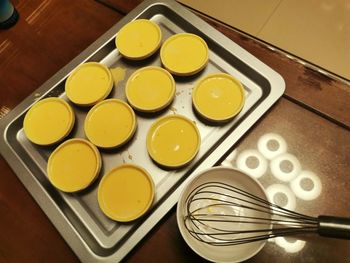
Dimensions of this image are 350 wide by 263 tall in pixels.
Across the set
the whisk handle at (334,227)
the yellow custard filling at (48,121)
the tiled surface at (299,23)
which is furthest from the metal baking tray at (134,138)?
the whisk handle at (334,227)

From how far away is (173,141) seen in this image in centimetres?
86

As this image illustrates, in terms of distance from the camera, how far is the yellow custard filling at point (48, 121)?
0.89 metres

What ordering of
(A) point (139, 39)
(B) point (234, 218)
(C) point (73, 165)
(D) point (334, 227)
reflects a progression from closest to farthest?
1. (D) point (334, 227)
2. (B) point (234, 218)
3. (C) point (73, 165)
4. (A) point (139, 39)

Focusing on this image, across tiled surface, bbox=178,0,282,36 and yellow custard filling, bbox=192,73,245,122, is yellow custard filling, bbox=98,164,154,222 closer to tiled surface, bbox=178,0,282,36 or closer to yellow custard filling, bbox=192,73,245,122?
yellow custard filling, bbox=192,73,245,122

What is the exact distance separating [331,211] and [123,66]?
65 centimetres

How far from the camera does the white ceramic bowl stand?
2.30 feet

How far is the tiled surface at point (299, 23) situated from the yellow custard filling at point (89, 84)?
369 millimetres

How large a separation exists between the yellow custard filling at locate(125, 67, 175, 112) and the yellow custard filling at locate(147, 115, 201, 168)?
0.05m

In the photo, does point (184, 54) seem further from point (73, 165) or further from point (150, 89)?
point (73, 165)

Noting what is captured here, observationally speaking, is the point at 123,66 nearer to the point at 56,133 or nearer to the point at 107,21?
the point at 107,21

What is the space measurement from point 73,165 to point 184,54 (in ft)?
1.34

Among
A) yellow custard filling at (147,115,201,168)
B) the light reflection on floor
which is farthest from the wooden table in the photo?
yellow custard filling at (147,115,201,168)

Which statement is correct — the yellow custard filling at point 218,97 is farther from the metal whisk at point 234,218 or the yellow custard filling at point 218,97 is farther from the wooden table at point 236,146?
the metal whisk at point 234,218

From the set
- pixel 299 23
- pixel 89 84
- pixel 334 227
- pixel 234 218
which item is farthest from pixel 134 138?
pixel 299 23
